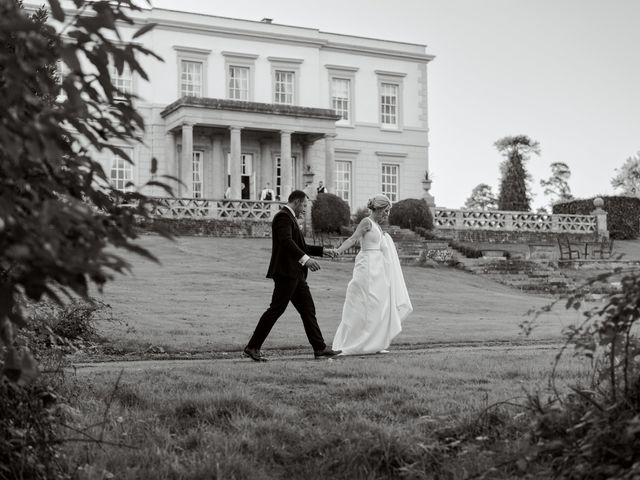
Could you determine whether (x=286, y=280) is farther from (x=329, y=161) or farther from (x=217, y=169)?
(x=217, y=169)

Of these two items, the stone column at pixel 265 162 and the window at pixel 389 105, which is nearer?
the stone column at pixel 265 162

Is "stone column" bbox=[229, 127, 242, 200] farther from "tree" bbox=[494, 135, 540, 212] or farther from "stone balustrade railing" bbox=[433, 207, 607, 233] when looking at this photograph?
"tree" bbox=[494, 135, 540, 212]

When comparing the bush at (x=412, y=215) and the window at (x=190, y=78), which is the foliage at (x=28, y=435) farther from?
the window at (x=190, y=78)

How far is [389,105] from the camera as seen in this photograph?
149 feet

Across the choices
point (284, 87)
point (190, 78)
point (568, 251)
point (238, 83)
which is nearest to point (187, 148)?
point (190, 78)

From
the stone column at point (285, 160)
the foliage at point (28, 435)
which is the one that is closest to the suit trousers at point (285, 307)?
the foliage at point (28, 435)

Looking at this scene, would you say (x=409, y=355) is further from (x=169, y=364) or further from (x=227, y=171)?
(x=227, y=171)

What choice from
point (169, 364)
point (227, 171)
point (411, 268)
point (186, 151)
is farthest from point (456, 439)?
point (227, 171)

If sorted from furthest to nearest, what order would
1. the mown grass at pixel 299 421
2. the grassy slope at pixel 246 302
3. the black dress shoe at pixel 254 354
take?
the grassy slope at pixel 246 302
the black dress shoe at pixel 254 354
the mown grass at pixel 299 421

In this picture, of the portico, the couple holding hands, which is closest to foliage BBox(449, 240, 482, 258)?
the portico

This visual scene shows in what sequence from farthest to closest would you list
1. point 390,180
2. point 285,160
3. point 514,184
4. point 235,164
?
point 514,184
point 390,180
point 285,160
point 235,164

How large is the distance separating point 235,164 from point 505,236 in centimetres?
1323

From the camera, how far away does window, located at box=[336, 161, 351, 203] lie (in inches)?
1722

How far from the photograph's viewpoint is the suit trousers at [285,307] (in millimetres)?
9844
